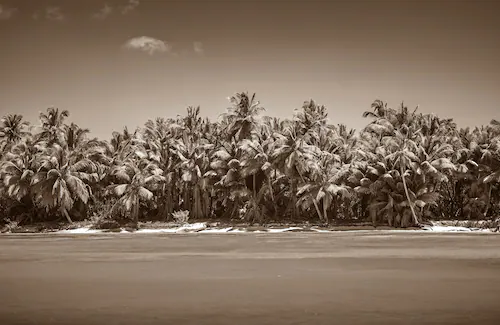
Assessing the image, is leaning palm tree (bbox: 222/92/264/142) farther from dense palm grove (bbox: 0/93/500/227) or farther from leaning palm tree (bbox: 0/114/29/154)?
leaning palm tree (bbox: 0/114/29/154)

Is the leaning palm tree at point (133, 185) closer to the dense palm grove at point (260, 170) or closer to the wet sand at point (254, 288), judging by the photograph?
the dense palm grove at point (260, 170)

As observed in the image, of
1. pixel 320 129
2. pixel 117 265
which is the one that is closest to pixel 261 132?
pixel 320 129

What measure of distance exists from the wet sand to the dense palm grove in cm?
2706

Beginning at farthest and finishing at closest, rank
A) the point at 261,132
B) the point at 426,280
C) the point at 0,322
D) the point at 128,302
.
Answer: the point at 261,132 → the point at 426,280 → the point at 128,302 → the point at 0,322

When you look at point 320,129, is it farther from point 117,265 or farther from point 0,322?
point 0,322

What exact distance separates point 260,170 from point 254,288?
145 ft

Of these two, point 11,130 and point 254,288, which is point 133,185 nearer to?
point 11,130

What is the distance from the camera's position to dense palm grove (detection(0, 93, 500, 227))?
58281 millimetres

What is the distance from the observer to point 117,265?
26.2m

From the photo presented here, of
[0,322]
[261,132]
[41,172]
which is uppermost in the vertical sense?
[261,132]

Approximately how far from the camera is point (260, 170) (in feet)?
206

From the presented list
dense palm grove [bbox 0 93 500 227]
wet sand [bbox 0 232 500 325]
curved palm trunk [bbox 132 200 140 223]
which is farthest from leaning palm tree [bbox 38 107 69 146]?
wet sand [bbox 0 232 500 325]

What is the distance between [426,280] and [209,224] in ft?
142

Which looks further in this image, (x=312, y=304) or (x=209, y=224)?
(x=209, y=224)
